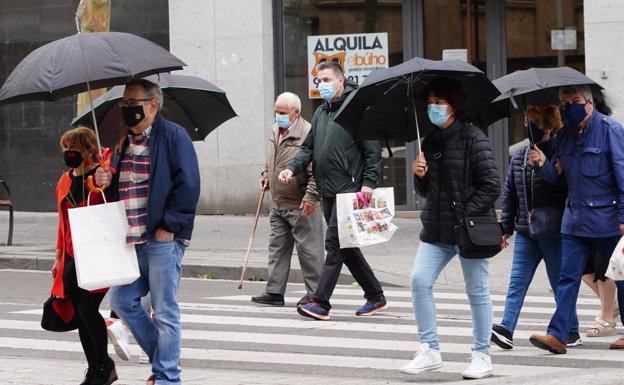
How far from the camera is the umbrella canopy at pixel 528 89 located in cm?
867

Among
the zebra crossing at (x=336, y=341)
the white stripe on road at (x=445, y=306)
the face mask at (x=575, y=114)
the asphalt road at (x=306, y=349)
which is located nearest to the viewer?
the asphalt road at (x=306, y=349)

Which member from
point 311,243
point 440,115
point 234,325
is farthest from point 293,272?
point 440,115

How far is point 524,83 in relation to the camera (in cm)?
877

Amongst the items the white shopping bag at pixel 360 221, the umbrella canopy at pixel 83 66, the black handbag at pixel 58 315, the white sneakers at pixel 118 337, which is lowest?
the white sneakers at pixel 118 337

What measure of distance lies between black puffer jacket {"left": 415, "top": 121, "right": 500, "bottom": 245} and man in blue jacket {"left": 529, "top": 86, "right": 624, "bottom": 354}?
0.92 meters

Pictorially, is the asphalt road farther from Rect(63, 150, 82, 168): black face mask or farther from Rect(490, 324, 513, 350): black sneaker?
Rect(63, 150, 82, 168): black face mask

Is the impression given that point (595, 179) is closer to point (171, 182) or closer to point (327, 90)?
point (327, 90)

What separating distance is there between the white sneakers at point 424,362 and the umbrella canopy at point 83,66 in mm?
2231

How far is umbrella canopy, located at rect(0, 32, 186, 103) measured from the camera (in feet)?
23.2

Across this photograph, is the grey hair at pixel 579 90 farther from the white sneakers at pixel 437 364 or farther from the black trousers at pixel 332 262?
the black trousers at pixel 332 262

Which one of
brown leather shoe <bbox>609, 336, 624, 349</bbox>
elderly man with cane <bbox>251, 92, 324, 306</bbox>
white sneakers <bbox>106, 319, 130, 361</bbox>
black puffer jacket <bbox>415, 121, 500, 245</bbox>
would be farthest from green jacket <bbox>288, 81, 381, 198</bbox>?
white sneakers <bbox>106, 319, 130, 361</bbox>

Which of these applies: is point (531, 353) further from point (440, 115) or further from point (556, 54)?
point (556, 54)

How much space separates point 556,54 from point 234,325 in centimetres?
984

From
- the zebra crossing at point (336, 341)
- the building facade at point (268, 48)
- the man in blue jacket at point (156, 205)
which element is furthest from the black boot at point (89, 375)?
the building facade at point (268, 48)
